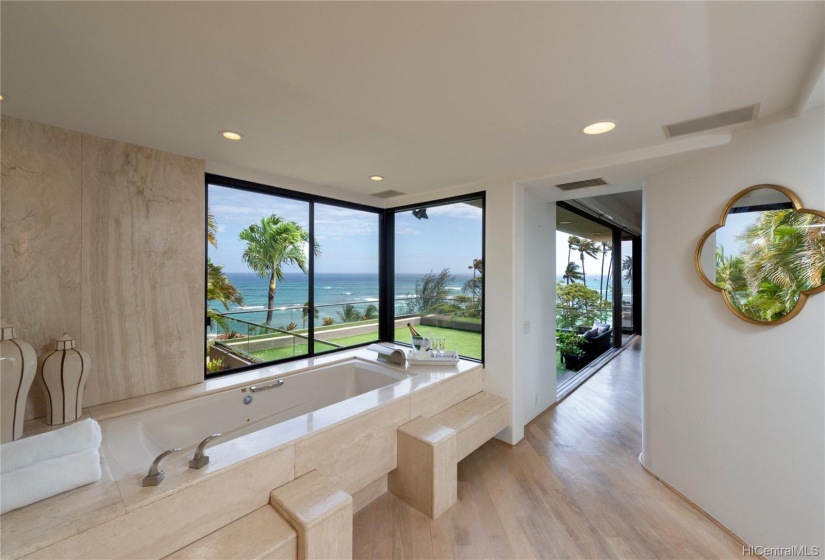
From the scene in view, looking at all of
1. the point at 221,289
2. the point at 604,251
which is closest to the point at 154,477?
the point at 221,289

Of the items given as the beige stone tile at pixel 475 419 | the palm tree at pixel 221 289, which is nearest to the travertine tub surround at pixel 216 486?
the beige stone tile at pixel 475 419

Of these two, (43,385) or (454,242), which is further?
(454,242)

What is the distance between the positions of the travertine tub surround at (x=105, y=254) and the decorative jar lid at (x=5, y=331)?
0.51 feet

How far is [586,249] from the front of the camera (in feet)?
19.2

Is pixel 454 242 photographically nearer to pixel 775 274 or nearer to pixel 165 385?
pixel 775 274

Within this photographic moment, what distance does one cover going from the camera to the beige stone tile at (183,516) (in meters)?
1.21

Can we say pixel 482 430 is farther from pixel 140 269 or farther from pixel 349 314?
pixel 140 269

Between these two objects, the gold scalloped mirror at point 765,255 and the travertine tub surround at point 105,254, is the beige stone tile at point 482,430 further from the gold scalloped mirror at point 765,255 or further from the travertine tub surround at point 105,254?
the travertine tub surround at point 105,254

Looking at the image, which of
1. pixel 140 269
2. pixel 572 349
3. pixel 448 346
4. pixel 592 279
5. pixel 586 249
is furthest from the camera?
pixel 592 279

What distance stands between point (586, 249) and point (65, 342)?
6611 millimetres

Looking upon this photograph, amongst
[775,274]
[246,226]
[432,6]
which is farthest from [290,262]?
[775,274]

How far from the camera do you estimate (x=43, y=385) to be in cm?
190

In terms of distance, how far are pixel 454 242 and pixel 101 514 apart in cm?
322

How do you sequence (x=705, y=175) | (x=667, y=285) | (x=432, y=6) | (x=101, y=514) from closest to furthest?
(x=432, y=6) < (x=101, y=514) < (x=705, y=175) < (x=667, y=285)
